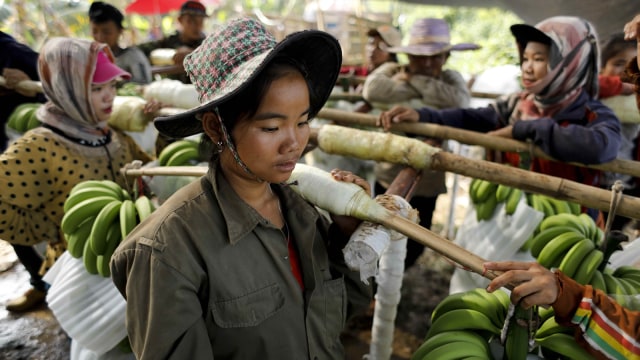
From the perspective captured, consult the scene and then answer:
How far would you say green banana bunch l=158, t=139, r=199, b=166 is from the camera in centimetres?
227

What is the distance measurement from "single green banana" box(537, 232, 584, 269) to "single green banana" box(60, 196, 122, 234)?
2.05 metres

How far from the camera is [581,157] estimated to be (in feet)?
6.06

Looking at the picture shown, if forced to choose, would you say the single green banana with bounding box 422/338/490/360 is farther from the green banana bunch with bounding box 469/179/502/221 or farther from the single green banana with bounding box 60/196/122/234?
the single green banana with bounding box 60/196/122/234

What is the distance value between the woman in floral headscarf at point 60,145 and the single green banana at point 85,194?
0.44 metres

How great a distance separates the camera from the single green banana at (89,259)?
1809 millimetres

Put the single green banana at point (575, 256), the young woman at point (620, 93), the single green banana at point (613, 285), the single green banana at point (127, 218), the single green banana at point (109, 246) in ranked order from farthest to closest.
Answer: the young woman at point (620, 93) < the single green banana at point (109, 246) < the single green banana at point (127, 218) < the single green banana at point (575, 256) < the single green banana at point (613, 285)

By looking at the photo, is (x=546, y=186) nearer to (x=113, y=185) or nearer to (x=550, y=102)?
(x=550, y=102)

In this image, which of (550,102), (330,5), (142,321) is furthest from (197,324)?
(330,5)

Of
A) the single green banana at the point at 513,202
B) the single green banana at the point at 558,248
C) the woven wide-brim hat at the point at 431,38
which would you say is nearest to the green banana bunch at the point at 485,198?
the single green banana at the point at 513,202

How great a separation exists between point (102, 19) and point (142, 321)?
4.37 m

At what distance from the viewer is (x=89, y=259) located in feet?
5.97

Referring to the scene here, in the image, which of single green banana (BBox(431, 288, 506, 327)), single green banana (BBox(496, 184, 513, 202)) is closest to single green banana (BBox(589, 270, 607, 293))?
single green banana (BBox(431, 288, 506, 327))


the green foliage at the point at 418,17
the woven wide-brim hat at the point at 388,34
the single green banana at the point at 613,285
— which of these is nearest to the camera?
the single green banana at the point at 613,285

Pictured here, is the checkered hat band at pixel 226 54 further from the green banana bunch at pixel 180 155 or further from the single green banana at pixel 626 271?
the single green banana at pixel 626 271
